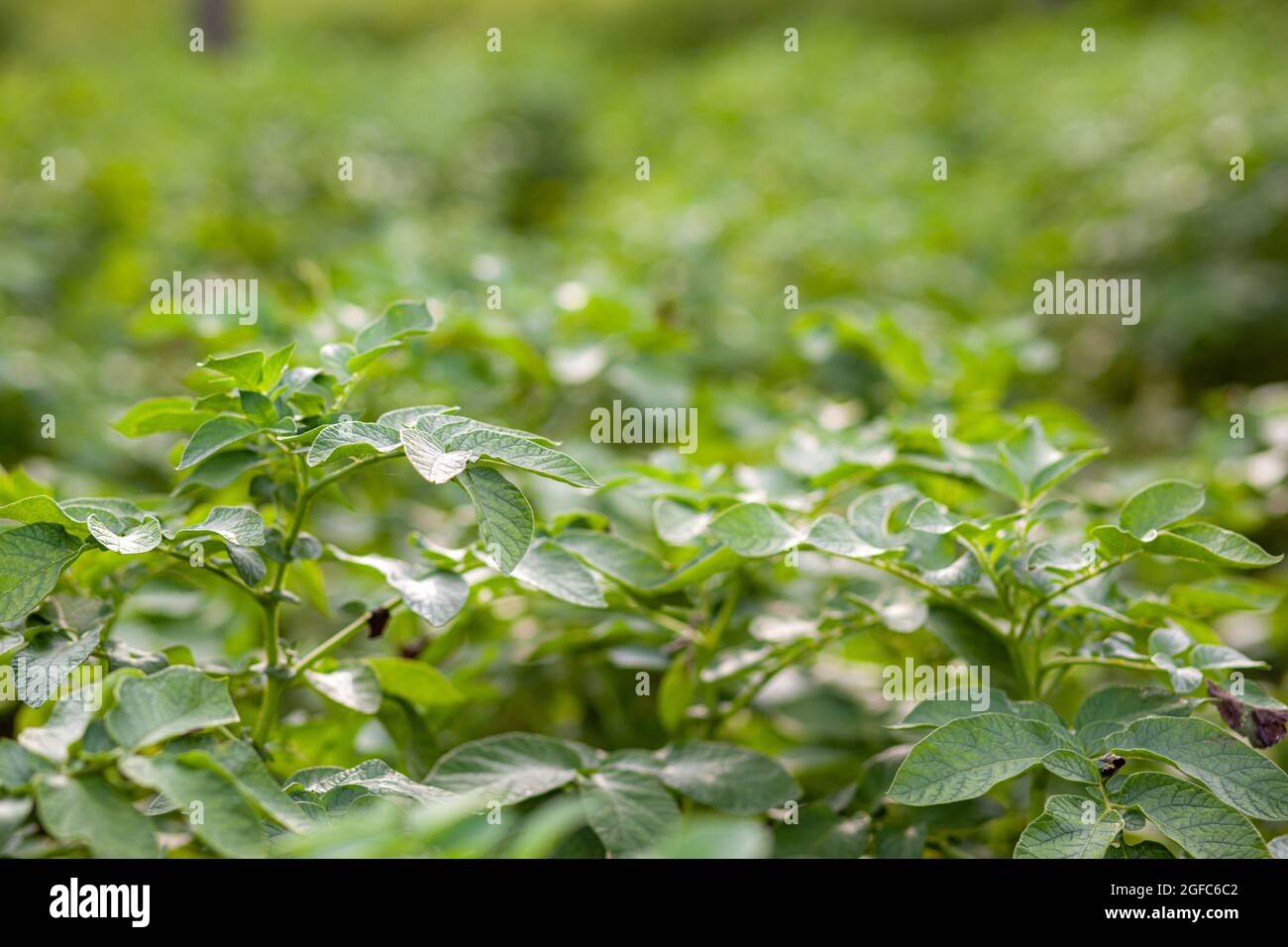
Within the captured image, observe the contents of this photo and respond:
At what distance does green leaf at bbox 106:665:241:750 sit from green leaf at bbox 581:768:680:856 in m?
0.33

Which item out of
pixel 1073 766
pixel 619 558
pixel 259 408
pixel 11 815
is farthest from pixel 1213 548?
pixel 11 815

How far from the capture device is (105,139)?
4090mm

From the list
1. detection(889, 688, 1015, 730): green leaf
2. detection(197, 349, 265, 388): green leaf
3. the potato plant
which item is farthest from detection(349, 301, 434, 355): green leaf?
detection(889, 688, 1015, 730): green leaf

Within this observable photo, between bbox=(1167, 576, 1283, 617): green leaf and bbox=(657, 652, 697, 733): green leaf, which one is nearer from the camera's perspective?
bbox=(1167, 576, 1283, 617): green leaf

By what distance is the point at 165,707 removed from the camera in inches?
29.7

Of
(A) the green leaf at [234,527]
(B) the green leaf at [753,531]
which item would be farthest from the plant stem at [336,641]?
(B) the green leaf at [753,531]

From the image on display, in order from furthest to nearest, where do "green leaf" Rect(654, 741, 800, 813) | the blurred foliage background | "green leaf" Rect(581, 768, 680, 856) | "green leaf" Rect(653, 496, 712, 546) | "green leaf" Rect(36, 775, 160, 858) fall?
1. the blurred foliage background
2. "green leaf" Rect(653, 496, 712, 546)
3. "green leaf" Rect(654, 741, 800, 813)
4. "green leaf" Rect(581, 768, 680, 856)
5. "green leaf" Rect(36, 775, 160, 858)

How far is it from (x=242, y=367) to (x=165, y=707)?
0.34m

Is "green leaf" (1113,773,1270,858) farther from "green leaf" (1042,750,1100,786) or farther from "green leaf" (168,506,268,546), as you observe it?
"green leaf" (168,506,268,546)

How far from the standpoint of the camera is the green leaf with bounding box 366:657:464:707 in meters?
1.06

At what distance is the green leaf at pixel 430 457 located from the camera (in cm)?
81

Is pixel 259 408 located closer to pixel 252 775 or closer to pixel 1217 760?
pixel 252 775

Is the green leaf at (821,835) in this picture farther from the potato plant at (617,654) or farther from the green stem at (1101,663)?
the green stem at (1101,663)

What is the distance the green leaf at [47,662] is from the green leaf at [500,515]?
0.34m
